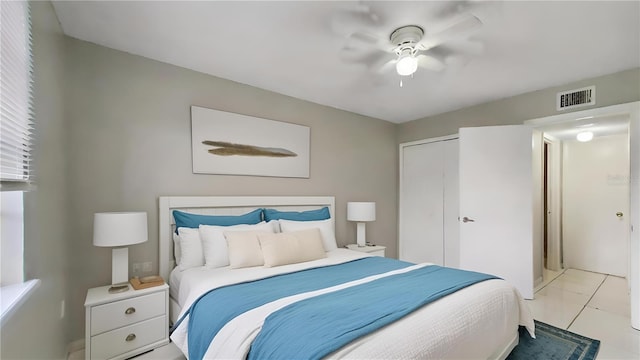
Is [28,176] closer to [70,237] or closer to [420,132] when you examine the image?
[70,237]

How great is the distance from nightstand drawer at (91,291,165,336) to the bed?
16cm

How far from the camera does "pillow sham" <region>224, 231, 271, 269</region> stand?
2377mm

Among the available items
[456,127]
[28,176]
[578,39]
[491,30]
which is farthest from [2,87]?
[456,127]

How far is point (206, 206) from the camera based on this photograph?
2.88 m

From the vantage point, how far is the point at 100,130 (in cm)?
242

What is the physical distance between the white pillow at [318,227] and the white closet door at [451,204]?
202cm

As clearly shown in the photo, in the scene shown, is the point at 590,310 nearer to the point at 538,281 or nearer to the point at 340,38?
the point at 538,281

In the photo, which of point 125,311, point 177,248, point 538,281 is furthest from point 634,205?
point 125,311

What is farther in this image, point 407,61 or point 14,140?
point 407,61

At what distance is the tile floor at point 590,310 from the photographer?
2.30 metres

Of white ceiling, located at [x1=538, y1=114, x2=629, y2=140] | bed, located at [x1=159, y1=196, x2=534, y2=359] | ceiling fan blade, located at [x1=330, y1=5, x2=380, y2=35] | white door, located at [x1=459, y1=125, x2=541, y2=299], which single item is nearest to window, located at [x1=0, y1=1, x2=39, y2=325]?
bed, located at [x1=159, y1=196, x2=534, y2=359]

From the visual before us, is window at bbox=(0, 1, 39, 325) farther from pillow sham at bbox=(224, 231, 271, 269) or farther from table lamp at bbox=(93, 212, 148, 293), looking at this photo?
pillow sham at bbox=(224, 231, 271, 269)

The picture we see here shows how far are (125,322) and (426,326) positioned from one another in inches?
81.1

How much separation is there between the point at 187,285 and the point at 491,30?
9.71 feet
